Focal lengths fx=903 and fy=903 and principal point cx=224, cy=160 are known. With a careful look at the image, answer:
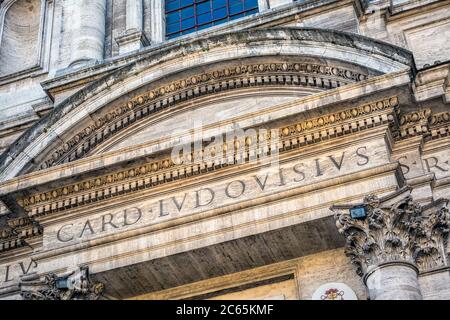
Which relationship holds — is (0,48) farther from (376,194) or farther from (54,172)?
(376,194)

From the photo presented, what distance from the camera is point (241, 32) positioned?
1334cm

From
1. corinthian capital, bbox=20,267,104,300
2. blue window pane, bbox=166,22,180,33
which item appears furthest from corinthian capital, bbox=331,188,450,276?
blue window pane, bbox=166,22,180,33

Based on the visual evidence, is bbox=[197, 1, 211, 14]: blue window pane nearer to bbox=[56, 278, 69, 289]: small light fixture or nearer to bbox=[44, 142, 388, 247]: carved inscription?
bbox=[44, 142, 388, 247]: carved inscription

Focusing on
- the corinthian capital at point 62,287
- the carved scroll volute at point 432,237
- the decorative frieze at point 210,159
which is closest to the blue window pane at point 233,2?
the decorative frieze at point 210,159

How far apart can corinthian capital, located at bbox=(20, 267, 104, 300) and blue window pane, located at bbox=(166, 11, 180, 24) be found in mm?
7162

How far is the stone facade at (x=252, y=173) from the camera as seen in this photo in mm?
11430

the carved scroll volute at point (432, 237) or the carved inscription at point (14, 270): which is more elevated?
the carved inscription at point (14, 270)

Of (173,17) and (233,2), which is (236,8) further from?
(173,17)

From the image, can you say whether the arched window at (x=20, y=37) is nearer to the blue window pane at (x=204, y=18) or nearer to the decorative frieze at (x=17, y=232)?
the blue window pane at (x=204, y=18)

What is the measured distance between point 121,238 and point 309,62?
145 inches

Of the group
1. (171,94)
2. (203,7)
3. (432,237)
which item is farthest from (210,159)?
(203,7)

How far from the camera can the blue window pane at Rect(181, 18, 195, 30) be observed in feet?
57.7

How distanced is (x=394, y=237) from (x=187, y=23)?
8276 mm

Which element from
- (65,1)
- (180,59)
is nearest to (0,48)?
(65,1)
